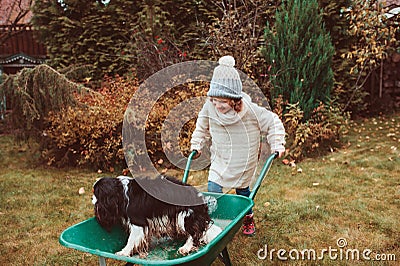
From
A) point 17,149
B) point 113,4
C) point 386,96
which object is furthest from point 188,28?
point 386,96

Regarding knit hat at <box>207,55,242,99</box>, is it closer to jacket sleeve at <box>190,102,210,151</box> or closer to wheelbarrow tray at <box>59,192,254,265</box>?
jacket sleeve at <box>190,102,210,151</box>

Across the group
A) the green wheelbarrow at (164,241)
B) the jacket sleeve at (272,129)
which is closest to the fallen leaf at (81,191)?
the green wheelbarrow at (164,241)

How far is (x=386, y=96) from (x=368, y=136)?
2610mm

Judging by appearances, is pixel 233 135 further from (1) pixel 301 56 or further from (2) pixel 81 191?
(1) pixel 301 56

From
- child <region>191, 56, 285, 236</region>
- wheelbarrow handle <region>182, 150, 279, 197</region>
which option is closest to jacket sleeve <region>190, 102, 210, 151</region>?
child <region>191, 56, 285, 236</region>

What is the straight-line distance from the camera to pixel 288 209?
3.61 metres

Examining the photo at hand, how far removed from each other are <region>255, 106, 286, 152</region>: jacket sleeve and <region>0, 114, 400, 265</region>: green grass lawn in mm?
855

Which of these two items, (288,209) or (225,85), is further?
(288,209)

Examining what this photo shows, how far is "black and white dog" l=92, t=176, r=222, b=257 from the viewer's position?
6.40 feet

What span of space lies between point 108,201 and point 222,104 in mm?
1068

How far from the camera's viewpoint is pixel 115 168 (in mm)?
5027

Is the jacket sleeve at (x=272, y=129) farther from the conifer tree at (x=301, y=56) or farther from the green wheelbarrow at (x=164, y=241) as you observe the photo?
the conifer tree at (x=301, y=56)

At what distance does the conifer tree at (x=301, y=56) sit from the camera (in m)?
5.55

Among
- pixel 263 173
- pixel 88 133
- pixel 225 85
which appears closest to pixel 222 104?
pixel 225 85
